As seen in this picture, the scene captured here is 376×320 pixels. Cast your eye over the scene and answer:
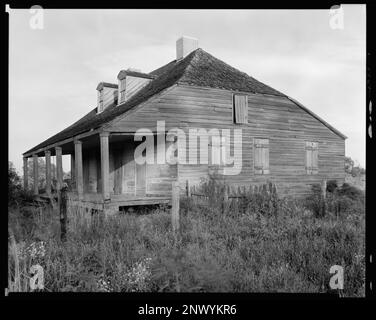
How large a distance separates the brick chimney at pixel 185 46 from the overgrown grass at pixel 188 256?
11254mm

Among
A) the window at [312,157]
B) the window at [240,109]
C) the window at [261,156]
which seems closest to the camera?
the window at [240,109]

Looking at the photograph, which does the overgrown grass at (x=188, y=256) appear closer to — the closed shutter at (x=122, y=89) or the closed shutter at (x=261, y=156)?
the closed shutter at (x=261, y=156)

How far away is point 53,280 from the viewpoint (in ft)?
13.2

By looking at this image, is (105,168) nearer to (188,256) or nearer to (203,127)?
(203,127)

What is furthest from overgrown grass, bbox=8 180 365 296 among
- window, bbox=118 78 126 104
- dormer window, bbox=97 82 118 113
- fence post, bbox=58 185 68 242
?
dormer window, bbox=97 82 118 113

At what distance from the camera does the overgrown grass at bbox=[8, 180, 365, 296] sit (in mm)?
3813

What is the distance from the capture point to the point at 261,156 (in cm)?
1428

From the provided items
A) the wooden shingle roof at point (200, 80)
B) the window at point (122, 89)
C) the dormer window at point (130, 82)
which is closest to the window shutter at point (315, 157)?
the wooden shingle roof at point (200, 80)

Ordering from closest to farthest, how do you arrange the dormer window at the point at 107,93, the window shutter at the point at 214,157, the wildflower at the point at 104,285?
the wildflower at the point at 104,285
the window shutter at the point at 214,157
the dormer window at the point at 107,93

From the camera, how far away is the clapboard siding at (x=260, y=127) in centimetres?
1184

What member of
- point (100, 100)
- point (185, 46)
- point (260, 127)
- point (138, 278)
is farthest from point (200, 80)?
point (138, 278)

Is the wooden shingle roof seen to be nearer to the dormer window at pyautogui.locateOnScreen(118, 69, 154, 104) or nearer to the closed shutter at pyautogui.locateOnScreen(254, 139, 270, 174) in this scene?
the dormer window at pyautogui.locateOnScreen(118, 69, 154, 104)

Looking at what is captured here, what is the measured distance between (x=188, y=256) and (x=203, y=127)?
876 centimetres
